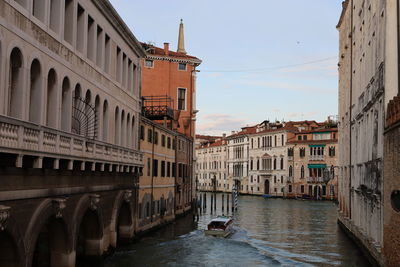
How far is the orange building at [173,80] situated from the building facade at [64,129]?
21.0 metres

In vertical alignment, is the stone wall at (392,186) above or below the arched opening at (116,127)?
below

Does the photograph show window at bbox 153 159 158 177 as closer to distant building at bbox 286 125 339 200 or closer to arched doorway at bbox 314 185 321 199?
distant building at bbox 286 125 339 200

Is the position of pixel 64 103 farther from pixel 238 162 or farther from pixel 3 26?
pixel 238 162

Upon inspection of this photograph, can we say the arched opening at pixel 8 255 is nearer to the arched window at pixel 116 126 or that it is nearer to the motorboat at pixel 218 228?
the arched window at pixel 116 126

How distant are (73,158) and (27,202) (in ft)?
8.22

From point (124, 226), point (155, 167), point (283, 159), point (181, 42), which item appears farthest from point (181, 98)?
point (283, 159)

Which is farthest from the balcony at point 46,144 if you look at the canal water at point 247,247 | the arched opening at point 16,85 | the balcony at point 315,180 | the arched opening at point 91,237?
the balcony at point 315,180

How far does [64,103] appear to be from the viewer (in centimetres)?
1767

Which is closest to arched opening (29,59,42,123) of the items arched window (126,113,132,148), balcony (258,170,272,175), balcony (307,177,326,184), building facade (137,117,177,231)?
arched window (126,113,132,148)

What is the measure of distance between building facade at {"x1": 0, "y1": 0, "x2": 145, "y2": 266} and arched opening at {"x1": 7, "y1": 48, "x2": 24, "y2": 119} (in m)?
0.03

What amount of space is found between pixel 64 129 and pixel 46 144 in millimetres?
3977

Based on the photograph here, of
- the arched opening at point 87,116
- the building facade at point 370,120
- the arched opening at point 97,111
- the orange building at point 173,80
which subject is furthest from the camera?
the orange building at point 173,80

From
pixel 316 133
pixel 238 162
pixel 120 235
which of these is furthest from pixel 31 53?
pixel 238 162

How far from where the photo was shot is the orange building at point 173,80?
5000cm
